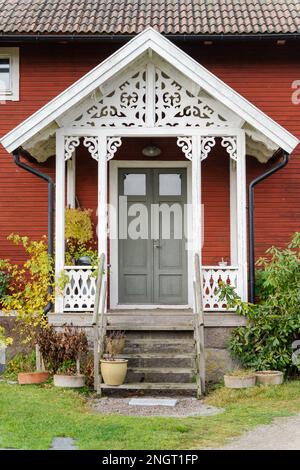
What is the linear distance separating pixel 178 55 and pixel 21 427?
6.03m

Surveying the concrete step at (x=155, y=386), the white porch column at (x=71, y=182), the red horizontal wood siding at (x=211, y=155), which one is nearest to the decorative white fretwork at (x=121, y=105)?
the white porch column at (x=71, y=182)

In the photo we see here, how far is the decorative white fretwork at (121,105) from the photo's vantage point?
10648 millimetres

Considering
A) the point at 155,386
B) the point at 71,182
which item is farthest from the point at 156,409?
the point at 71,182

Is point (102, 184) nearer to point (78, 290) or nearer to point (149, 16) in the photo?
point (78, 290)

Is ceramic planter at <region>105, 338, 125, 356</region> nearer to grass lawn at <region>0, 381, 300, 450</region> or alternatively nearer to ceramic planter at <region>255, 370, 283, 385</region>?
grass lawn at <region>0, 381, 300, 450</region>

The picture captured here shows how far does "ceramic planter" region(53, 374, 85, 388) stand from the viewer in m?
9.48

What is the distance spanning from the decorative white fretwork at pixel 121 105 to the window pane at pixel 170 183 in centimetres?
234

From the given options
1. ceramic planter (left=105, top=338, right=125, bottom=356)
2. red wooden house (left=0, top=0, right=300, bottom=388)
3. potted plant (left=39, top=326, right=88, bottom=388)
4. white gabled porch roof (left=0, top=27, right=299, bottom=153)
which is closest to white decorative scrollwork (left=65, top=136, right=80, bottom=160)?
white gabled porch roof (left=0, top=27, right=299, bottom=153)

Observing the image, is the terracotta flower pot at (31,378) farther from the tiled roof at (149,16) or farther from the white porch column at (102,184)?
the tiled roof at (149,16)

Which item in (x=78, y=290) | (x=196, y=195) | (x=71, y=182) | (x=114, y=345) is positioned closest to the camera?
(x=114, y=345)

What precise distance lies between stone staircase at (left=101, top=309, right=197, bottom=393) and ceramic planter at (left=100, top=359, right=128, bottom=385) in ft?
0.64

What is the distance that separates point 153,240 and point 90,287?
2406 mm

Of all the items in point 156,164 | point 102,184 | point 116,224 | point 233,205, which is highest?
point 156,164

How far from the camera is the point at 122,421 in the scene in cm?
754
